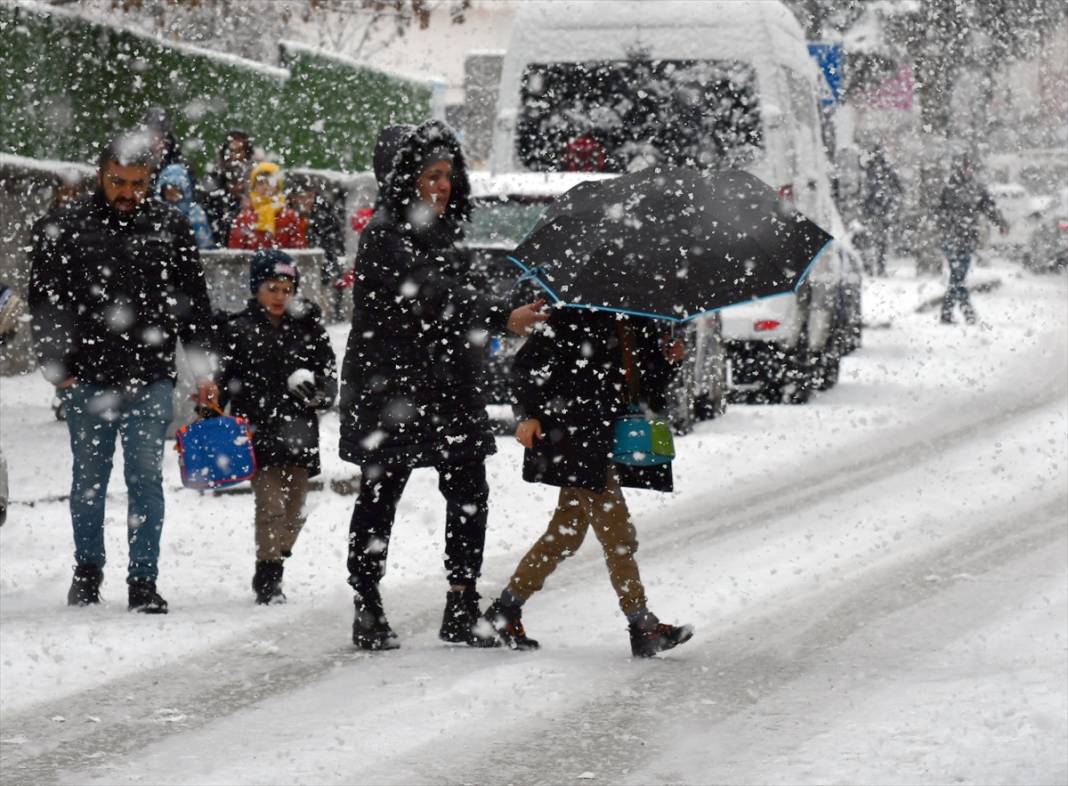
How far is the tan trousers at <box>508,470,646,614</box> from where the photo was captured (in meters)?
7.41

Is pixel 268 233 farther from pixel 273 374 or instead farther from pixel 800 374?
pixel 273 374

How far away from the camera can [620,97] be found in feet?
53.2

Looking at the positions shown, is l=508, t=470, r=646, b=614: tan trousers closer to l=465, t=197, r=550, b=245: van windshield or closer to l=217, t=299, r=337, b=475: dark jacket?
l=217, t=299, r=337, b=475: dark jacket

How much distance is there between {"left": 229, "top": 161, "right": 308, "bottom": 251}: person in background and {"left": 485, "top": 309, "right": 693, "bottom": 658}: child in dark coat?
8161mm

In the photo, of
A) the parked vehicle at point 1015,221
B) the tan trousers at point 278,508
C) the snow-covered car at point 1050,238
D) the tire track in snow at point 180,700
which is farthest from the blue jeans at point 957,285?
the tan trousers at point 278,508

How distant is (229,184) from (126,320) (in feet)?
27.0

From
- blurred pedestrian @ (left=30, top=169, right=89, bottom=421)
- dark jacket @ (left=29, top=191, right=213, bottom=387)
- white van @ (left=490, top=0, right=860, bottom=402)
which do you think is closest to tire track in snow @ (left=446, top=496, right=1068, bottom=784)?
dark jacket @ (left=29, top=191, right=213, bottom=387)

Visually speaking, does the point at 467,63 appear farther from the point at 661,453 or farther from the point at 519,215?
the point at 661,453

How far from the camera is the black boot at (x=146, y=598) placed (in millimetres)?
8219

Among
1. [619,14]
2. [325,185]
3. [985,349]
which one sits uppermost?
[619,14]

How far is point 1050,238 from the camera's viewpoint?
1506 inches

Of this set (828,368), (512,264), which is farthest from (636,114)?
(512,264)

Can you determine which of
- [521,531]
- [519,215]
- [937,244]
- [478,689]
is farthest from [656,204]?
[937,244]

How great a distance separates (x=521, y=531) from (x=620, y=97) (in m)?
6.29
